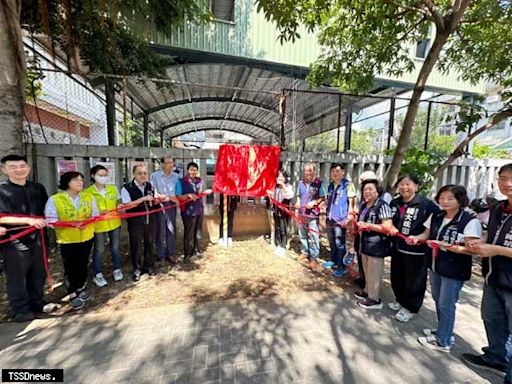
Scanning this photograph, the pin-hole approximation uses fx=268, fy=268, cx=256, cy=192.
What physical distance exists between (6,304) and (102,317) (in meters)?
1.28

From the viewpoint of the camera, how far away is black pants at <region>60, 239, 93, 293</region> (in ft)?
10.5

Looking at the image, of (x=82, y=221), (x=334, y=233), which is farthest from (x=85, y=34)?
(x=334, y=233)

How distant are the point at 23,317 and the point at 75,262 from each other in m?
0.71

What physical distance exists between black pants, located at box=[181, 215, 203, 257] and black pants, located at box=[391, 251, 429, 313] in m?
Answer: 3.12

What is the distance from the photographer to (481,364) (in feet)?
7.91

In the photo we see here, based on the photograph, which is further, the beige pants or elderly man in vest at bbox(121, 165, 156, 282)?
elderly man in vest at bbox(121, 165, 156, 282)

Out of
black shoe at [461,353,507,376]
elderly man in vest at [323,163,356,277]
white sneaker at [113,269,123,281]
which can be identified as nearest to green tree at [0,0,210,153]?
white sneaker at [113,269,123,281]

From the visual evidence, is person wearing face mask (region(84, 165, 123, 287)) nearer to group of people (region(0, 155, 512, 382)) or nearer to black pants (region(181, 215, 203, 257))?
group of people (region(0, 155, 512, 382))

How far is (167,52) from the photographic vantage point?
314 inches

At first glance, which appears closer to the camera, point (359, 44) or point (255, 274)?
point (255, 274)

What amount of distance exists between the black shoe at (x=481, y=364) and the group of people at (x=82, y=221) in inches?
150

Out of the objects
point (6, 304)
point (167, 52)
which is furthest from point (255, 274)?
point (167, 52)

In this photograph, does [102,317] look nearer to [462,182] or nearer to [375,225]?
[375,225]

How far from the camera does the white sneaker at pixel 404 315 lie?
3061 mm
